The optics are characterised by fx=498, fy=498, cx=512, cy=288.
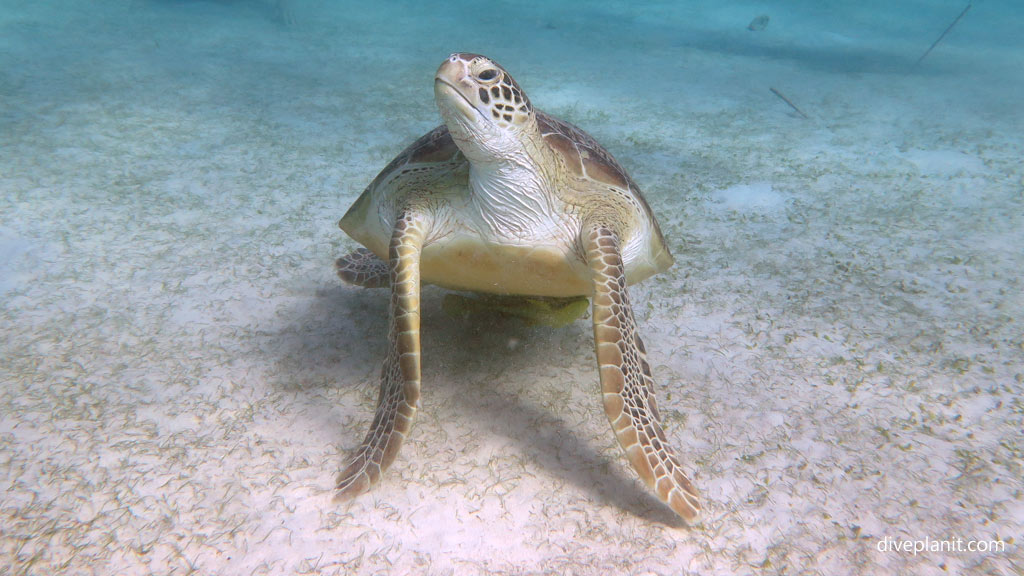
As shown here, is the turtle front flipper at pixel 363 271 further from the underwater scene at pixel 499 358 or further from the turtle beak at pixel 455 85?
the turtle beak at pixel 455 85

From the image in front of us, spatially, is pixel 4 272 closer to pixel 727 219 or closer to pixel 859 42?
pixel 727 219

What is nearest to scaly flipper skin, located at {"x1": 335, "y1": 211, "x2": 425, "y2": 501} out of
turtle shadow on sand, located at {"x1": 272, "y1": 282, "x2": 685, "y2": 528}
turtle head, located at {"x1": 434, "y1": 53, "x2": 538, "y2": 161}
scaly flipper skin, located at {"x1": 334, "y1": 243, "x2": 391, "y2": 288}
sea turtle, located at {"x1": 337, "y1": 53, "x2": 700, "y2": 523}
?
sea turtle, located at {"x1": 337, "y1": 53, "x2": 700, "y2": 523}

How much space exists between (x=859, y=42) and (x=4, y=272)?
62.9 feet

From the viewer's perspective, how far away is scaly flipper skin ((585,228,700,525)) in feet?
5.98

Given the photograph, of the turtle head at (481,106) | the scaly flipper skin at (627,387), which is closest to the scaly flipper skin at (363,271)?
the turtle head at (481,106)

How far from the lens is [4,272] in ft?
11.2

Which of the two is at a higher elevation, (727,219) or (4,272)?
(727,219)

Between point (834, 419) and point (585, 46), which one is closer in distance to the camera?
point (834, 419)

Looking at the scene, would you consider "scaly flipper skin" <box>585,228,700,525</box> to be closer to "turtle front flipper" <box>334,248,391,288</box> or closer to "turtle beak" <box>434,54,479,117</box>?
"turtle beak" <box>434,54,479,117</box>

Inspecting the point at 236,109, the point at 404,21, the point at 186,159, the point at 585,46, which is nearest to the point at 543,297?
the point at 186,159

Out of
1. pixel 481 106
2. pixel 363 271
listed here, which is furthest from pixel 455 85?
pixel 363 271

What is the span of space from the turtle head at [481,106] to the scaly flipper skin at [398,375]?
1.54 ft

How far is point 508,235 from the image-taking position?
2.26 m

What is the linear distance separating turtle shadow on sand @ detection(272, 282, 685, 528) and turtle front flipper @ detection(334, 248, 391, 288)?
0.18 meters
